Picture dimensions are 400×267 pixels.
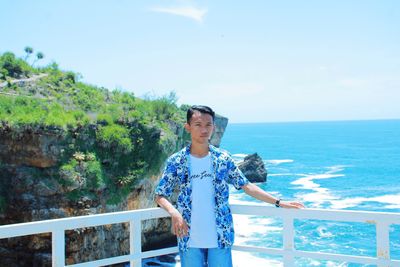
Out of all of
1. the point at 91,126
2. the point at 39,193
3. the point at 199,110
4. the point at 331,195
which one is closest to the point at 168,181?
the point at 199,110

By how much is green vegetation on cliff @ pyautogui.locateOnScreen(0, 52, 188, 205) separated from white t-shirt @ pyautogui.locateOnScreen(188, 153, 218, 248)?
12497 mm

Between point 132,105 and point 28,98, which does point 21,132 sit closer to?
point 28,98

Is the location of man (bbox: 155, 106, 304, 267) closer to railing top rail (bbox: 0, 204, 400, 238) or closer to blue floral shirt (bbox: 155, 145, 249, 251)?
blue floral shirt (bbox: 155, 145, 249, 251)

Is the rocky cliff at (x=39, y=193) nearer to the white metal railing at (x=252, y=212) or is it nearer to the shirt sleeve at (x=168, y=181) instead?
the white metal railing at (x=252, y=212)

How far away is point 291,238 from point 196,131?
120 centimetres

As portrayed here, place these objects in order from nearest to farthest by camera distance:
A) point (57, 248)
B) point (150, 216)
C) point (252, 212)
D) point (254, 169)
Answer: point (57, 248) → point (150, 216) → point (252, 212) → point (254, 169)

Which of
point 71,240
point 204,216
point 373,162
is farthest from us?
point 373,162

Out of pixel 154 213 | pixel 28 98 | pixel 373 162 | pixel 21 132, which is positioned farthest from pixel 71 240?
pixel 373 162

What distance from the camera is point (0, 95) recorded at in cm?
1780

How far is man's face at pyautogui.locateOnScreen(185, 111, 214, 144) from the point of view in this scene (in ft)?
11.1

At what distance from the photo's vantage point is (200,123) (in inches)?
133

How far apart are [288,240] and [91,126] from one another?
13.9m

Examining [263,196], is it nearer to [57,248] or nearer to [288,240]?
[288,240]

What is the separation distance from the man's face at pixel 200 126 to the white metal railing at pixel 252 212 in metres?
0.70
